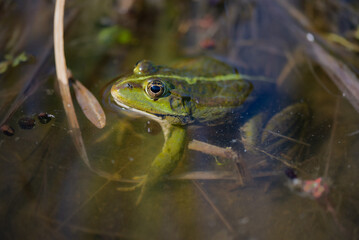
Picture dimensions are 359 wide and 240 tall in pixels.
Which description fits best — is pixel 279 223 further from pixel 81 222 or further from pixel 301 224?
pixel 81 222

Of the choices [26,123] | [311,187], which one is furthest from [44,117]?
[311,187]

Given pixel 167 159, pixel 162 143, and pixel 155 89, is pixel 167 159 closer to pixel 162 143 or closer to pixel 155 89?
pixel 162 143

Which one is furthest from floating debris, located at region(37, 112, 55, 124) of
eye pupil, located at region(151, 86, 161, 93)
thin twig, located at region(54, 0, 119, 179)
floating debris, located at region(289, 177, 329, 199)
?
floating debris, located at region(289, 177, 329, 199)

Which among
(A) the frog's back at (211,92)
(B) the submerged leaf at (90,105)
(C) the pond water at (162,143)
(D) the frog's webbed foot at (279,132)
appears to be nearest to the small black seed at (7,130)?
(C) the pond water at (162,143)

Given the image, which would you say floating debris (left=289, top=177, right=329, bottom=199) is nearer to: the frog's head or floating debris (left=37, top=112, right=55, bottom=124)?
the frog's head

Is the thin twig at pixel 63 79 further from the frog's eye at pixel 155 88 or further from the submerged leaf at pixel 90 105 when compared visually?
the frog's eye at pixel 155 88
